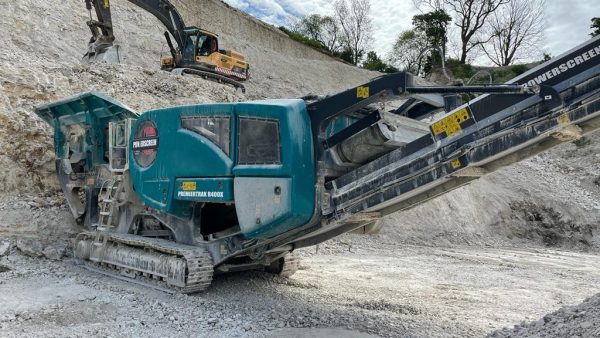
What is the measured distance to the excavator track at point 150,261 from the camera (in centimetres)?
595

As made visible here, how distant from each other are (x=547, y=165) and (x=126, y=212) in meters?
16.9

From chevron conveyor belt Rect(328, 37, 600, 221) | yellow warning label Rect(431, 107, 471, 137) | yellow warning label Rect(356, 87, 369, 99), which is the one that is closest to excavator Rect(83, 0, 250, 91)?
yellow warning label Rect(356, 87, 369, 99)

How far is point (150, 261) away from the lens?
6.32 m

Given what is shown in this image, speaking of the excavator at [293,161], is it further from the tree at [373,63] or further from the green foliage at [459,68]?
the tree at [373,63]

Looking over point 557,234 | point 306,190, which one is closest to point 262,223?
point 306,190

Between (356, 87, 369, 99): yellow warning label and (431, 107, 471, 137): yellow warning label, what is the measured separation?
669mm

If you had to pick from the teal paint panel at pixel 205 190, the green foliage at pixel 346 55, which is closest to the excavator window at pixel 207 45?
the teal paint panel at pixel 205 190

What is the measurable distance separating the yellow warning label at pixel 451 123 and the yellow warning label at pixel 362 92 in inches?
26.3

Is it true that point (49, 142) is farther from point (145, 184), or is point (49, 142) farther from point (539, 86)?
point (539, 86)

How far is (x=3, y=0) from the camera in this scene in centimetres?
1536

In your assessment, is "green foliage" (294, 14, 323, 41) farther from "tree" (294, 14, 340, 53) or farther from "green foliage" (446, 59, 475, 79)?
"green foliage" (446, 59, 475, 79)

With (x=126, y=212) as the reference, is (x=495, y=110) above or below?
above

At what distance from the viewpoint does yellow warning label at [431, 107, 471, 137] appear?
15.5 ft

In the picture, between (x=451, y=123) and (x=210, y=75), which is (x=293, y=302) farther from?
(x=210, y=75)
